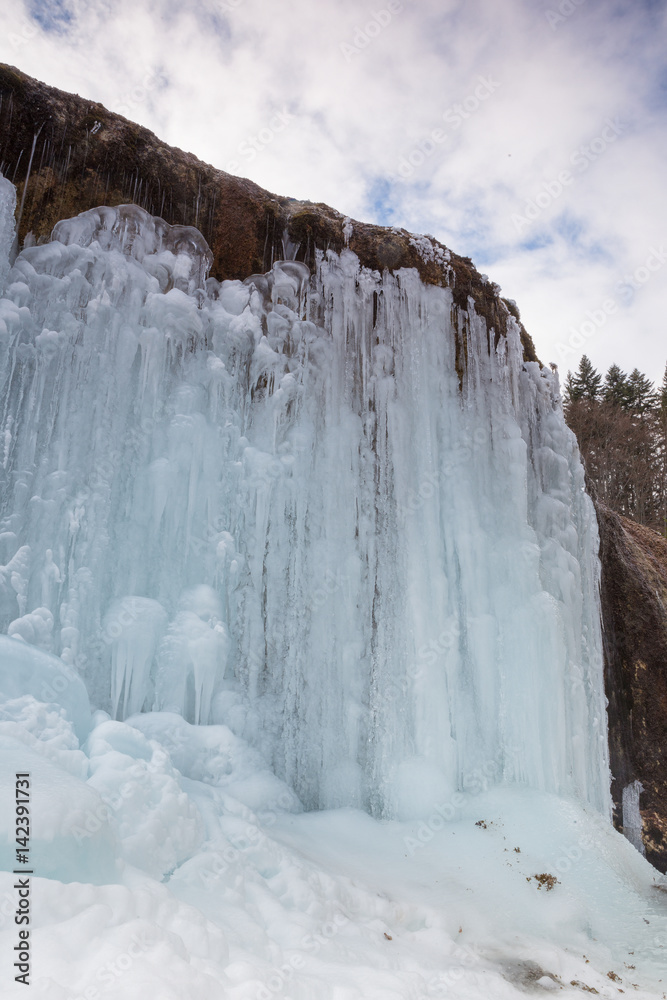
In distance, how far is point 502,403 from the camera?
6.68 meters

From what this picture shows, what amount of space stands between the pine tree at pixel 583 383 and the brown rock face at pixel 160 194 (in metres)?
15.0

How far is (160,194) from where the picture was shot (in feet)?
18.3

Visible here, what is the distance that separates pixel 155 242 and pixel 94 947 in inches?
203

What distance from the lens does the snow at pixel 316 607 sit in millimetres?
3490

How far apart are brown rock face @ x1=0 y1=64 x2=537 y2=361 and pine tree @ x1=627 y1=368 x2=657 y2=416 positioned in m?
14.5

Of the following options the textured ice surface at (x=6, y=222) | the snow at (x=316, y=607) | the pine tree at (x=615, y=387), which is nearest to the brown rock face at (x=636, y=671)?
the snow at (x=316, y=607)

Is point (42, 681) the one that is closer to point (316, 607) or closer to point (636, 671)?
point (316, 607)

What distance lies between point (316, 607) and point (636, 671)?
3957 mm

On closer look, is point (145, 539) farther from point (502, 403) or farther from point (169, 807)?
point (502, 403)

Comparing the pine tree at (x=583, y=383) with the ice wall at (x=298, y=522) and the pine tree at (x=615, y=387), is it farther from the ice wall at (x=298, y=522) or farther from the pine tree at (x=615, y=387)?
the ice wall at (x=298, y=522)

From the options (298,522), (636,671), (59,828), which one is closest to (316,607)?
(298,522)

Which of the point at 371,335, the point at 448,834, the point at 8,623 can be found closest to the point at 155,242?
the point at 371,335

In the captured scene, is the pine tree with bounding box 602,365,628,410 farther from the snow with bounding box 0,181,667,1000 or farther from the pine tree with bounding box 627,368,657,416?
the snow with bounding box 0,181,667,1000

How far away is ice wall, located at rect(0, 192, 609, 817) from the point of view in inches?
192
